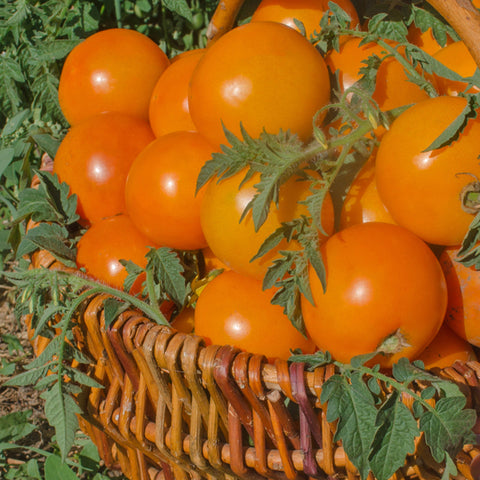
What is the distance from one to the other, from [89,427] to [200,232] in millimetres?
588

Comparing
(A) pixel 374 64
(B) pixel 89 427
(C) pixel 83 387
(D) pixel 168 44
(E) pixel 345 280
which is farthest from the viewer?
(D) pixel 168 44

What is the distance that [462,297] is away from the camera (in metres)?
1.08

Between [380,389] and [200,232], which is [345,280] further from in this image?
[200,232]

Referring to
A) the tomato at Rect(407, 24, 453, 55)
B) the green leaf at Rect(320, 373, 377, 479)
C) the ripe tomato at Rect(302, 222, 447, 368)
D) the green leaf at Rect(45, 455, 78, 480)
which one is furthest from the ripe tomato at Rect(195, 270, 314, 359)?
the tomato at Rect(407, 24, 453, 55)

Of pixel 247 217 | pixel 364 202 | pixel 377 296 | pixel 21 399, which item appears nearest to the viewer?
pixel 377 296

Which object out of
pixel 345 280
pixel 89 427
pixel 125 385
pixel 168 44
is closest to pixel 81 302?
pixel 125 385

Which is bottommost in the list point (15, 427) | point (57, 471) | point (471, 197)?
point (15, 427)

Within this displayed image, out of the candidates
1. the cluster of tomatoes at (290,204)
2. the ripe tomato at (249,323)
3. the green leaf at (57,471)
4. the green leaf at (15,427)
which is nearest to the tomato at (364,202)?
the cluster of tomatoes at (290,204)

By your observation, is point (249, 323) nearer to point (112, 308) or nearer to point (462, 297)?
point (112, 308)

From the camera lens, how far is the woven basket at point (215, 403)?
3.17ft

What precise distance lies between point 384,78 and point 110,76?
2.52 feet

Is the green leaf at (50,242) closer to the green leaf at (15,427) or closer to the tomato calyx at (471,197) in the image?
the green leaf at (15,427)

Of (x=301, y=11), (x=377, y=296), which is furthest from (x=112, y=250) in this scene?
(x=301, y=11)

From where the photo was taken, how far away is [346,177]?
1183 millimetres
